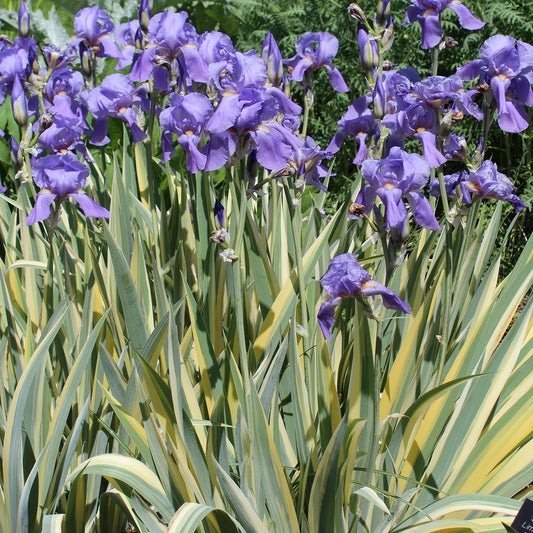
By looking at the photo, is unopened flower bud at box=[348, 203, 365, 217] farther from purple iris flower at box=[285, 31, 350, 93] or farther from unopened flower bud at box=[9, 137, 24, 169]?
unopened flower bud at box=[9, 137, 24, 169]

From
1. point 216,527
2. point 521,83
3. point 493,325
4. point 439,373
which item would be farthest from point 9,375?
point 521,83

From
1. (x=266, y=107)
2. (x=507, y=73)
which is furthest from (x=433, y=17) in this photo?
(x=266, y=107)

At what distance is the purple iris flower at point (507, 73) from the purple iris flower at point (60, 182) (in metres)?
1.16

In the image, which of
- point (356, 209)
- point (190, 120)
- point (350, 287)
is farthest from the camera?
point (190, 120)

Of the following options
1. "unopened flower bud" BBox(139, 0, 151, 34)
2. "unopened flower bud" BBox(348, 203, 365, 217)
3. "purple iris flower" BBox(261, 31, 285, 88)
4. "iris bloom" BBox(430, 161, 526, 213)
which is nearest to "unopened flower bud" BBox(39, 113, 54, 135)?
"unopened flower bud" BBox(139, 0, 151, 34)

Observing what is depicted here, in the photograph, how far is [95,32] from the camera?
7.01 ft

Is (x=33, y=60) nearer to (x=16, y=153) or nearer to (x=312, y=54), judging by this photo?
(x=16, y=153)

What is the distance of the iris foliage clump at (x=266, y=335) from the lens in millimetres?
1178

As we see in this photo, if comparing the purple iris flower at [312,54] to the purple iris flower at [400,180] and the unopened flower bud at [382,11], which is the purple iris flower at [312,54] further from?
the purple iris flower at [400,180]

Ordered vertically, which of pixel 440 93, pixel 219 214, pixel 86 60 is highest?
pixel 440 93

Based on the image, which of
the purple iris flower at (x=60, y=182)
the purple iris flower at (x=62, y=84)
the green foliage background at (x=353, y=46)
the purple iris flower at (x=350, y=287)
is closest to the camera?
the purple iris flower at (x=350, y=287)

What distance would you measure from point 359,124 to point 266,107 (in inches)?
28.2

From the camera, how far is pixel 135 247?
70.4 inches

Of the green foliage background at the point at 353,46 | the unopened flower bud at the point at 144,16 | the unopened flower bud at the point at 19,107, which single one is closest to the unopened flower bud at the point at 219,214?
the unopened flower bud at the point at 144,16
